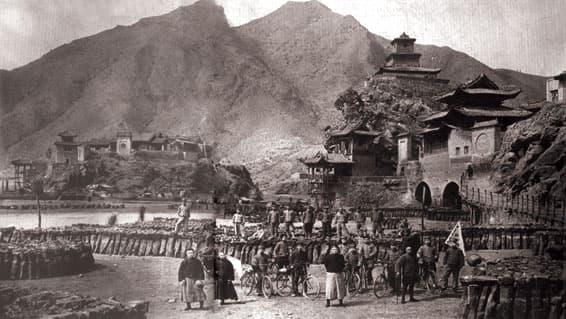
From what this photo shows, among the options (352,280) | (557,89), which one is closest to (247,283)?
(352,280)

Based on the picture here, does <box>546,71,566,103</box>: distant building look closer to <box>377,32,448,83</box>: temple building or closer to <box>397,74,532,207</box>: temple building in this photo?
<box>397,74,532,207</box>: temple building

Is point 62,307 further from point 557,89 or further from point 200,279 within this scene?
point 557,89

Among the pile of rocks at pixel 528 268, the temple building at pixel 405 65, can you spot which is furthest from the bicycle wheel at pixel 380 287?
the temple building at pixel 405 65

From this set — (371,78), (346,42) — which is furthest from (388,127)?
(346,42)

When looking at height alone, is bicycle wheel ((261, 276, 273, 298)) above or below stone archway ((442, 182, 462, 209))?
below

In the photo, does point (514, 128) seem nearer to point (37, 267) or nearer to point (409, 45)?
point (37, 267)

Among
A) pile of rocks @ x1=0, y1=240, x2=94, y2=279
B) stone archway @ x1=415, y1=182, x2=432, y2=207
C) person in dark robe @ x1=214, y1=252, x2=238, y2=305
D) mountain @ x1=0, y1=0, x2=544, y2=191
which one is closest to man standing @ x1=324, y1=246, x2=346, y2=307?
person in dark robe @ x1=214, y1=252, x2=238, y2=305
